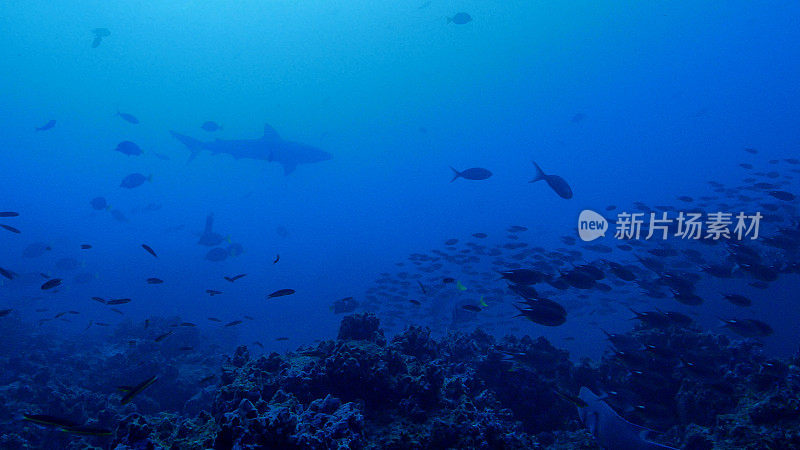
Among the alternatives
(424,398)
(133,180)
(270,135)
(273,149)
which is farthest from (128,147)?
(424,398)

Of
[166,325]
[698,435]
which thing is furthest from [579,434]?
[166,325]

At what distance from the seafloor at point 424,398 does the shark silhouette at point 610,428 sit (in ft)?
0.91

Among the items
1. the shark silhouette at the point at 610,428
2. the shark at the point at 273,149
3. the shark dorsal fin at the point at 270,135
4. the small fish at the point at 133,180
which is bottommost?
the shark silhouette at the point at 610,428

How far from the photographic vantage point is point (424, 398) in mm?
4883

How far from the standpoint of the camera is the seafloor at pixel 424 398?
3.64 m

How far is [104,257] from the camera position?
6284 centimetres

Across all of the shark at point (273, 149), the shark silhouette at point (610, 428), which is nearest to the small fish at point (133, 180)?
the shark at point (273, 149)

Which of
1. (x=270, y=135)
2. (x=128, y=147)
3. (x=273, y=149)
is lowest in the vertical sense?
(x=128, y=147)

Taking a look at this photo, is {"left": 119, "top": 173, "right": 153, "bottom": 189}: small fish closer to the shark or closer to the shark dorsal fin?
the shark

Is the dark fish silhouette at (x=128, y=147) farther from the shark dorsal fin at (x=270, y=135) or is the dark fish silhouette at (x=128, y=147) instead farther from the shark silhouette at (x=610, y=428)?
the shark silhouette at (x=610, y=428)

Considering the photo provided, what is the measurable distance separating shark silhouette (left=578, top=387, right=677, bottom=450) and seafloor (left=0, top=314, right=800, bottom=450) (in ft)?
0.91

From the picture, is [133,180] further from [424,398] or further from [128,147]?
[424,398]

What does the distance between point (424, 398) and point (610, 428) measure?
3.27 m

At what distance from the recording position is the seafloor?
3643mm
